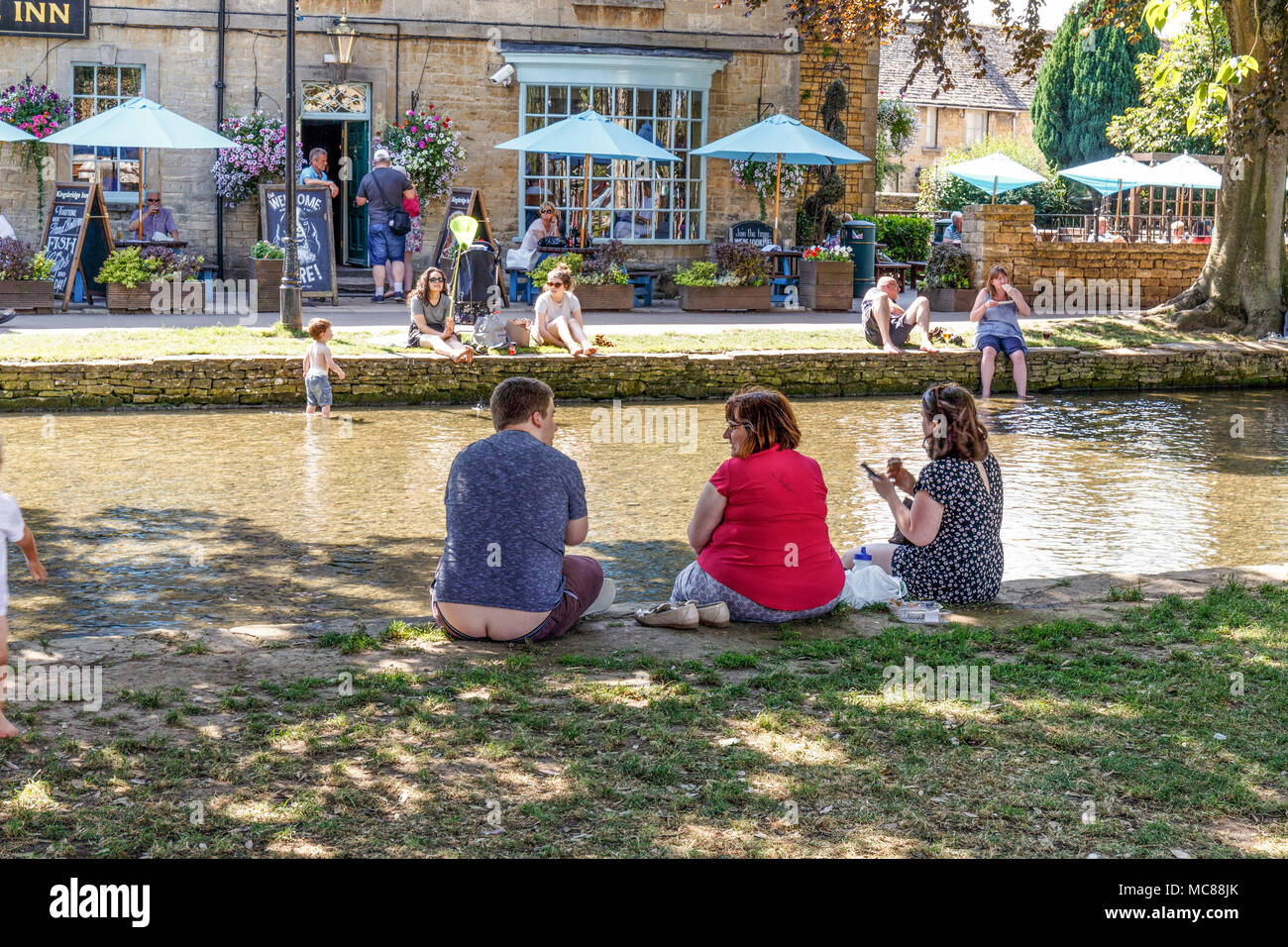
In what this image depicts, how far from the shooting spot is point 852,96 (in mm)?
22891

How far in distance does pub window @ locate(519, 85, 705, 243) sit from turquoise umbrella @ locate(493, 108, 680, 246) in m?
1.47

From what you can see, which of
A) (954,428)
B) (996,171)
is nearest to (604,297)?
(996,171)

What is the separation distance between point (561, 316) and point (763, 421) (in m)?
8.01

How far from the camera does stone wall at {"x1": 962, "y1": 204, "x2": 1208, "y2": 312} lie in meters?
19.8

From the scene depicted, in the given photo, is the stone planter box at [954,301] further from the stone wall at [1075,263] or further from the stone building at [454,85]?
the stone building at [454,85]

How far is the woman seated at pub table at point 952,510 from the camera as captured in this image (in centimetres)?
617

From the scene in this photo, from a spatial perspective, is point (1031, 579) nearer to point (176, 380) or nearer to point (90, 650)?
point (90, 650)

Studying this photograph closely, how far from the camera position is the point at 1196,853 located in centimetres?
373

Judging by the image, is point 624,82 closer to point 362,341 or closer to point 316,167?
point 316,167

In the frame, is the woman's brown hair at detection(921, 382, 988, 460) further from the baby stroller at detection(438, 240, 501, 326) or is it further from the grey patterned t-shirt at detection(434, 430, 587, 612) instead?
the baby stroller at detection(438, 240, 501, 326)

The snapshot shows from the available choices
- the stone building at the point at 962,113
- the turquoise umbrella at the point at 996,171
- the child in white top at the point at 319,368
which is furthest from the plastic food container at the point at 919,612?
the stone building at the point at 962,113

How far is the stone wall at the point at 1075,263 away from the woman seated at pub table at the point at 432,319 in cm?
918

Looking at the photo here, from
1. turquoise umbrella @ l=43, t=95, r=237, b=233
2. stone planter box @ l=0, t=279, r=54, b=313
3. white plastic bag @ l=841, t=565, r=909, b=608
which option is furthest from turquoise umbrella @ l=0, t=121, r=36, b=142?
white plastic bag @ l=841, t=565, r=909, b=608

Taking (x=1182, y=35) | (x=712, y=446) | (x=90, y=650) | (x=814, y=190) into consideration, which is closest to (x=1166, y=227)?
(x=1182, y=35)
